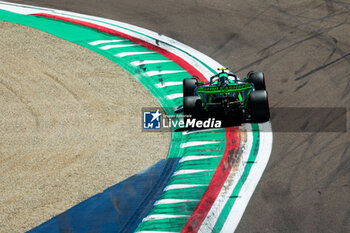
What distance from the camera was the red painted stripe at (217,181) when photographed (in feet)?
35.9

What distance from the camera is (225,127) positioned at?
1434 cm

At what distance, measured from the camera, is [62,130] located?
14.6 metres

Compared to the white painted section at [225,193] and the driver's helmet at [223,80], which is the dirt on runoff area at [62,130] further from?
the driver's helmet at [223,80]

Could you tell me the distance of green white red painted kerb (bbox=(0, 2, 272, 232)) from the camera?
11211mm

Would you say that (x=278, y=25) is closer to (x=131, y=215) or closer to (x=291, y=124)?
(x=291, y=124)

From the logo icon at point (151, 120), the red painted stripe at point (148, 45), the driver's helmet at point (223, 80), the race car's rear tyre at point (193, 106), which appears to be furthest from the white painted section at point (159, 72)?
the race car's rear tyre at point (193, 106)

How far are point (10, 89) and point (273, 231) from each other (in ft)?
34.9

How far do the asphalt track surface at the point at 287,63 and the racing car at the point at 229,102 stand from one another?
0.99 meters

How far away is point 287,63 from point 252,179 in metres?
6.92

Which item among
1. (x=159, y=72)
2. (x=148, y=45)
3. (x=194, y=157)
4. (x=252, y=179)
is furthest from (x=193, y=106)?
(x=148, y=45)

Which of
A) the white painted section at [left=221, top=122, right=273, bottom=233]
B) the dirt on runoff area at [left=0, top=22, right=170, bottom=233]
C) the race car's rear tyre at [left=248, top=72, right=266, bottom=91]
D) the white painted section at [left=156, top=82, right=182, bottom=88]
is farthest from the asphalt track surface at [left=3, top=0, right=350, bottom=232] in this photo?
the dirt on runoff area at [left=0, top=22, right=170, bottom=233]

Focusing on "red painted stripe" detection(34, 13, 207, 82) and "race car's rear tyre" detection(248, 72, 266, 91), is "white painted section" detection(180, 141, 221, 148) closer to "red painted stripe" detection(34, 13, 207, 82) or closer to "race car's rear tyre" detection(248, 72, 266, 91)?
"race car's rear tyre" detection(248, 72, 266, 91)

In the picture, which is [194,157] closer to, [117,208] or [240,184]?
[240,184]

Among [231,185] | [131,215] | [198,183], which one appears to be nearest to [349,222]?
[231,185]
